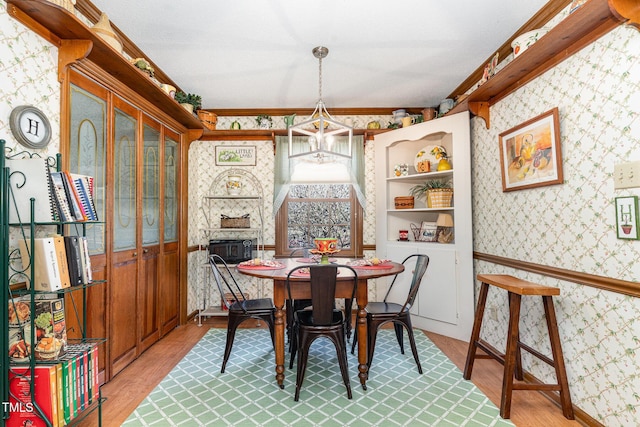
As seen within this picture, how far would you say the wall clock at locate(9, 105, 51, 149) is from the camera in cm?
175

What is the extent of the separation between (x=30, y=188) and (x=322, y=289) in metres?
1.65

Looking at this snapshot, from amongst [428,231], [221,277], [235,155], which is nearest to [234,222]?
[235,155]

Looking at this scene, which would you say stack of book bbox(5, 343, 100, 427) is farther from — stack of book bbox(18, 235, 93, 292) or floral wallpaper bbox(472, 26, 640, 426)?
floral wallpaper bbox(472, 26, 640, 426)

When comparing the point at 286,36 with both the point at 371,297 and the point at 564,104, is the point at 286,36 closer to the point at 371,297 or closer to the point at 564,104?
the point at 564,104

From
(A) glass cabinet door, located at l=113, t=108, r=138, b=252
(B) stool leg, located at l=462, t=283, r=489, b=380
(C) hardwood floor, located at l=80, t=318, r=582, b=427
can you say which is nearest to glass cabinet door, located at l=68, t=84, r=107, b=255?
(A) glass cabinet door, located at l=113, t=108, r=138, b=252

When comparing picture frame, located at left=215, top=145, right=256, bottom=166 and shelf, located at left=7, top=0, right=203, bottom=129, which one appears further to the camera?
picture frame, located at left=215, top=145, right=256, bottom=166

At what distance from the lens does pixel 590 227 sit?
1.96 metres

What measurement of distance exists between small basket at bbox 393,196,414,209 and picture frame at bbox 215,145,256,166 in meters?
1.83

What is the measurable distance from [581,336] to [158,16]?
3342mm

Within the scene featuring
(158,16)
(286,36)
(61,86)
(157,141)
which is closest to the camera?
(61,86)

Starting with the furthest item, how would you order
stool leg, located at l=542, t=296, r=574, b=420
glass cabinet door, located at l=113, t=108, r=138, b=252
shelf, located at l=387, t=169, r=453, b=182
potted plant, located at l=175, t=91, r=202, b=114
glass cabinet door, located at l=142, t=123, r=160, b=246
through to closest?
1. shelf, located at l=387, t=169, r=453, b=182
2. potted plant, located at l=175, t=91, r=202, b=114
3. glass cabinet door, located at l=142, t=123, r=160, b=246
4. glass cabinet door, located at l=113, t=108, r=138, b=252
5. stool leg, located at l=542, t=296, r=574, b=420

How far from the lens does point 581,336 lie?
2.01m

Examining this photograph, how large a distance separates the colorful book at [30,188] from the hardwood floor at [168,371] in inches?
49.0

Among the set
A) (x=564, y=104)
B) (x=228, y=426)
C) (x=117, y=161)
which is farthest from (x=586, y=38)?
(x=117, y=161)
